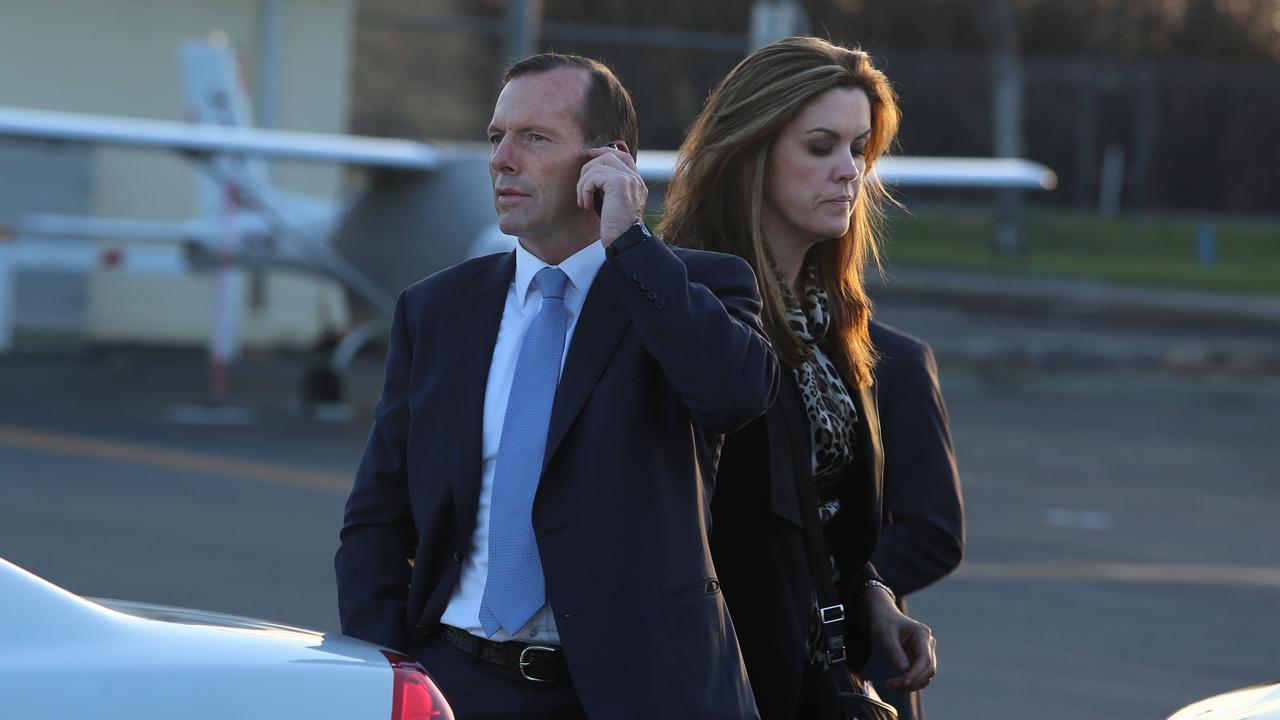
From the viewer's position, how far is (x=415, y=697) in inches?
102

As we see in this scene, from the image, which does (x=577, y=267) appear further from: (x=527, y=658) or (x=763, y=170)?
(x=527, y=658)

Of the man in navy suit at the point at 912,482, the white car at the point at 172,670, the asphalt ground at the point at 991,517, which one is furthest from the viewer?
the asphalt ground at the point at 991,517

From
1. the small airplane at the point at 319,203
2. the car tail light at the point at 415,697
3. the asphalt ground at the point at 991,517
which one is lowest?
the asphalt ground at the point at 991,517

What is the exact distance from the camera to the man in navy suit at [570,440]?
255 cm

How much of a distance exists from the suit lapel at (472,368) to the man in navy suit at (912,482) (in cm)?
102

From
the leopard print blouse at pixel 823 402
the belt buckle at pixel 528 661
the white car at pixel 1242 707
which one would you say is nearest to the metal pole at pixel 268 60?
the leopard print blouse at pixel 823 402

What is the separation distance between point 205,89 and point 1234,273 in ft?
75.2

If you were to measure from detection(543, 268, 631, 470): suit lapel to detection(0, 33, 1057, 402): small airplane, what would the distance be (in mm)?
11132

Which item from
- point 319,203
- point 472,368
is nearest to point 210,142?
point 319,203

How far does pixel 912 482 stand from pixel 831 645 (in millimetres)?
682

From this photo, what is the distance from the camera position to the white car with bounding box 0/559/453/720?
7.72 ft

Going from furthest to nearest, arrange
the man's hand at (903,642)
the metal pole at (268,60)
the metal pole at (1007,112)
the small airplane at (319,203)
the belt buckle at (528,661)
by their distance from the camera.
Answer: the metal pole at (1007,112), the metal pole at (268,60), the small airplane at (319,203), the man's hand at (903,642), the belt buckle at (528,661)

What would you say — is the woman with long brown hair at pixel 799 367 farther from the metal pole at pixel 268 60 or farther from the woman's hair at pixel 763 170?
the metal pole at pixel 268 60

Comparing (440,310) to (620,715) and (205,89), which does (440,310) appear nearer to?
(620,715)
